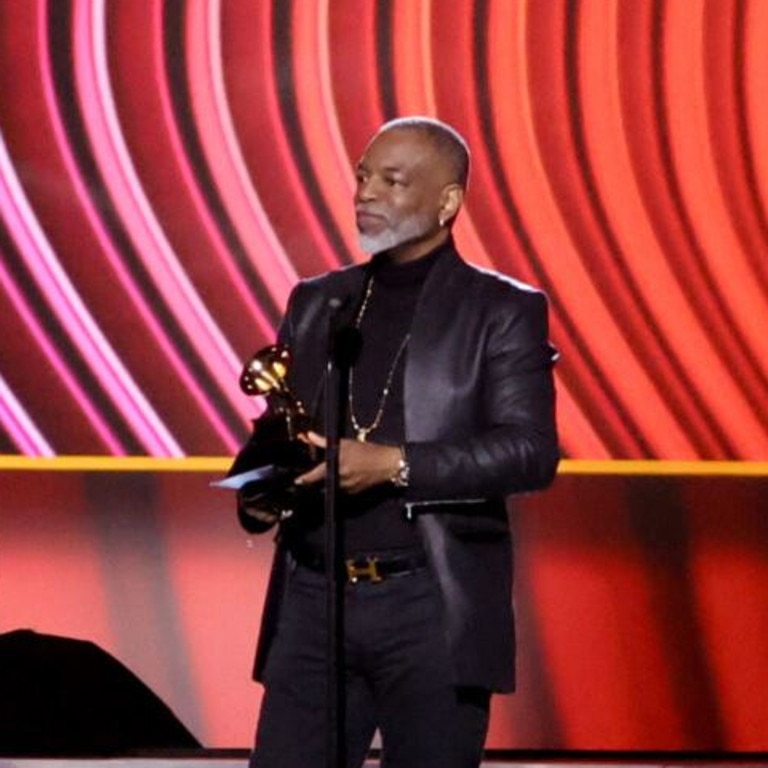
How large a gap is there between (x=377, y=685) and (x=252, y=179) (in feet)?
5.40

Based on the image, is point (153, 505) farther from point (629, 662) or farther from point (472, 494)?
point (472, 494)

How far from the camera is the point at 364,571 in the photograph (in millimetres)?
2641

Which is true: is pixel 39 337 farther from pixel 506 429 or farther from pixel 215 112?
pixel 506 429

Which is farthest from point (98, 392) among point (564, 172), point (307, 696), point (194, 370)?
point (307, 696)

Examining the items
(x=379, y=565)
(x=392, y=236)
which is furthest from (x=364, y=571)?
(x=392, y=236)

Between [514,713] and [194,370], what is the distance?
3.28 ft

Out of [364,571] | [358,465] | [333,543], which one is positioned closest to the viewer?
[333,543]

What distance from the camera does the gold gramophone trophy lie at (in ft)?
8.48

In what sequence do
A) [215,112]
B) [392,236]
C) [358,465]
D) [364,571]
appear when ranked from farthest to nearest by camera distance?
[215,112], [392,236], [364,571], [358,465]

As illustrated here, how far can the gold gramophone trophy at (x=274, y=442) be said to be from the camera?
2.58m

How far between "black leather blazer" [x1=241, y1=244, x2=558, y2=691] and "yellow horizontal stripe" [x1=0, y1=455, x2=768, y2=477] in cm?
130

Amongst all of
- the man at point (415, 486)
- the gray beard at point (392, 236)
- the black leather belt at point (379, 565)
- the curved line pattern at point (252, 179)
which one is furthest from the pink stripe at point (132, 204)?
the black leather belt at point (379, 565)

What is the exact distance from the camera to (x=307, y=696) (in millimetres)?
2682

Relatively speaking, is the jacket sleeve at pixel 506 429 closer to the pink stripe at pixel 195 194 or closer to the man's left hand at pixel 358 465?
the man's left hand at pixel 358 465
